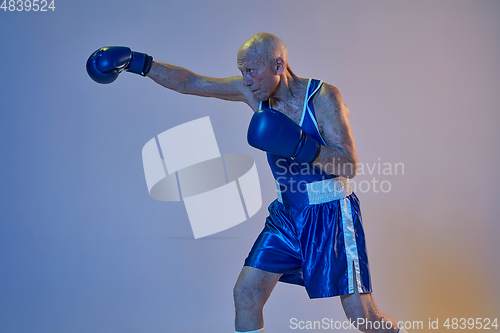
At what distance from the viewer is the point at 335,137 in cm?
230

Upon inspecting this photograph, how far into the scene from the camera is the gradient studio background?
13.0ft

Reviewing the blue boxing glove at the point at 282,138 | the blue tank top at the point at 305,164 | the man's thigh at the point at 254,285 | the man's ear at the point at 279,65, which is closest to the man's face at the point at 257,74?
the man's ear at the point at 279,65

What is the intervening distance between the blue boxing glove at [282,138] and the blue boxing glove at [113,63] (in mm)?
835

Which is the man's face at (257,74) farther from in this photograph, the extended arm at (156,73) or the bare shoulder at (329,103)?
the extended arm at (156,73)

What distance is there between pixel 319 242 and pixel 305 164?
1.17 ft

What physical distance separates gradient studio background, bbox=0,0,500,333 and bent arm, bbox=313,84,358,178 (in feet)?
5.26

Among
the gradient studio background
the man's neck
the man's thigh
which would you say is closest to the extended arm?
the man's neck

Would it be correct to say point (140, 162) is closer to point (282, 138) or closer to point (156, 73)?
point (156, 73)

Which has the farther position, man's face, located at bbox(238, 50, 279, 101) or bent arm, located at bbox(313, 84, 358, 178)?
man's face, located at bbox(238, 50, 279, 101)

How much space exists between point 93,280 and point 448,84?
3.00 metres

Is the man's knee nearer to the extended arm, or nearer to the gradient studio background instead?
the extended arm

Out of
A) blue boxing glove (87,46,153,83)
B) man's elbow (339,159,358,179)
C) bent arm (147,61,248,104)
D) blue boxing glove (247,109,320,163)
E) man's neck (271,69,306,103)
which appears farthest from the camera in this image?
bent arm (147,61,248,104)

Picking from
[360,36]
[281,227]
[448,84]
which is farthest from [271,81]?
[448,84]

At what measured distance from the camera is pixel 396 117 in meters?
4.06
